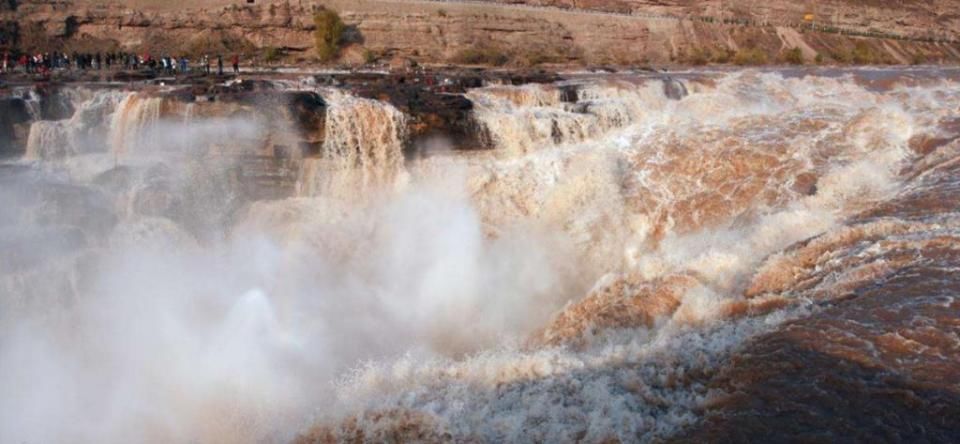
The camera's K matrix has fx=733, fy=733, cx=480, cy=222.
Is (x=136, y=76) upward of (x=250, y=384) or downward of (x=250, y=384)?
upward

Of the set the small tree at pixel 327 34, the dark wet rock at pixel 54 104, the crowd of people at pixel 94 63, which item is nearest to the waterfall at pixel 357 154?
the dark wet rock at pixel 54 104

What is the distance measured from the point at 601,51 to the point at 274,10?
44.3 ft

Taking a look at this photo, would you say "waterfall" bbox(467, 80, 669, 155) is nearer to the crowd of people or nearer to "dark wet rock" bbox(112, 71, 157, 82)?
"dark wet rock" bbox(112, 71, 157, 82)

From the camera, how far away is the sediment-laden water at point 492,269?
7.11m

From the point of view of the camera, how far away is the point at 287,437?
24.0ft

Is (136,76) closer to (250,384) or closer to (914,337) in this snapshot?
(250,384)

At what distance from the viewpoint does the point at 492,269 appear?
12.2m

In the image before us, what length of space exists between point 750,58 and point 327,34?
17400 millimetres

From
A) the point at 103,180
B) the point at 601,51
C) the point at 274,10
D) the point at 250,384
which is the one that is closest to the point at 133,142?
the point at 103,180

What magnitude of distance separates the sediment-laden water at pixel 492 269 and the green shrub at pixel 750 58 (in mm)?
13532

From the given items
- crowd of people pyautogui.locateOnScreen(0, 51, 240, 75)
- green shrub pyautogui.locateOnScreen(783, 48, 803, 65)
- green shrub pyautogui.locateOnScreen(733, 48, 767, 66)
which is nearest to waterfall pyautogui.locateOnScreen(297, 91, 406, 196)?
crowd of people pyautogui.locateOnScreen(0, 51, 240, 75)

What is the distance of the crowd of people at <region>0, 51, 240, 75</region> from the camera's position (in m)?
20.9

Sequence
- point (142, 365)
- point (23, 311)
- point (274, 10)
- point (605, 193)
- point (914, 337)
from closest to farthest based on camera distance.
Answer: point (914, 337)
point (142, 365)
point (23, 311)
point (605, 193)
point (274, 10)

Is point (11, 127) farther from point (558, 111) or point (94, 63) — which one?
point (94, 63)
